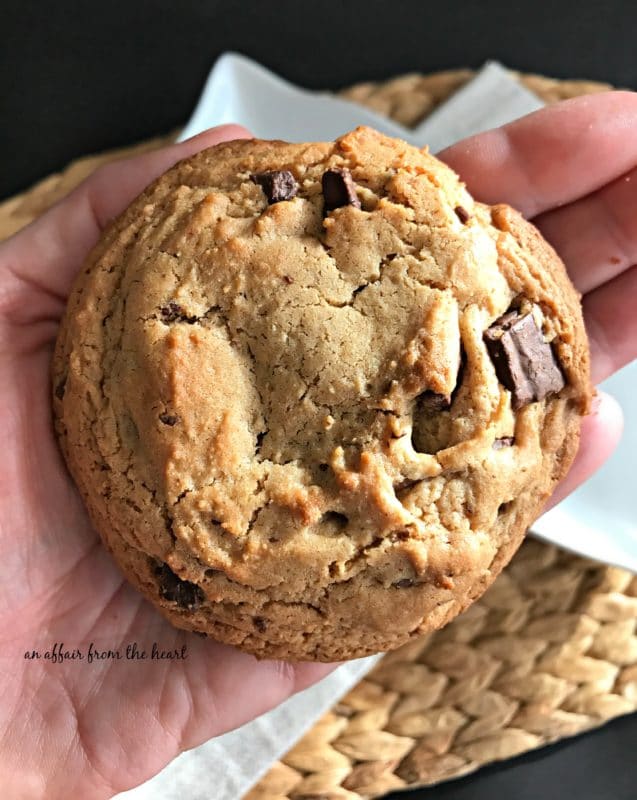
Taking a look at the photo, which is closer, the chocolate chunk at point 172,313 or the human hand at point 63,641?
the chocolate chunk at point 172,313

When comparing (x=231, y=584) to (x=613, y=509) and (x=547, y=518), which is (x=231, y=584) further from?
(x=613, y=509)

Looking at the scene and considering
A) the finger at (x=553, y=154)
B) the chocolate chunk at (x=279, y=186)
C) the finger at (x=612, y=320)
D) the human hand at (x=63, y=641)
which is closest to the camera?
the chocolate chunk at (x=279, y=186)

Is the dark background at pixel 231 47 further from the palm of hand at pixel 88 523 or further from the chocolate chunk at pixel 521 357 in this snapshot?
the chocolate chunk at pixel 521 357

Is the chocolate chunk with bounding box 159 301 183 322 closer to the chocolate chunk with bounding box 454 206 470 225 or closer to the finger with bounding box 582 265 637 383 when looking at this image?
the chocolate chunk with bounding box 454 206 470 225

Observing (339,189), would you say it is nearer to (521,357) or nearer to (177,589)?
(521,357)

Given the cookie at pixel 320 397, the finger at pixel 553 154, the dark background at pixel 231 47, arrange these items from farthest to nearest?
the dark background at pixel 231 47
the finger at pixel 553 154
the cookie at pixel 320 397

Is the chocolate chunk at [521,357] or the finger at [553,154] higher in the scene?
the finger at [553,154]

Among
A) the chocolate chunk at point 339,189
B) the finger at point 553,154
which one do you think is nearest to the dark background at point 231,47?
the finger at point 553,154

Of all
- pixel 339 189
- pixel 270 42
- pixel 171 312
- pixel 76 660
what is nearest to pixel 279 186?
pixel 339 189
